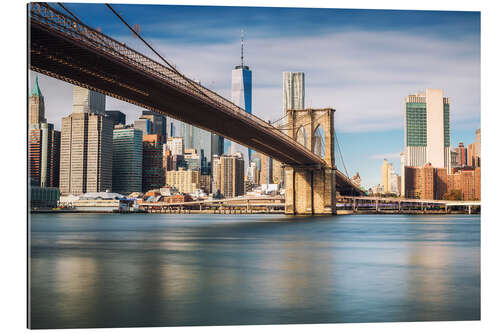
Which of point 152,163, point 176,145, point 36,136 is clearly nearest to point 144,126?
point 152,163

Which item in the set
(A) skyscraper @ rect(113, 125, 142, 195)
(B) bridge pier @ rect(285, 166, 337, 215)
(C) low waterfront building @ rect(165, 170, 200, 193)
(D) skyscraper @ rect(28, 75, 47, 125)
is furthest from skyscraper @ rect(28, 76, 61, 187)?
(C) low waterfront building @ rect(165, 170, 200, 193)

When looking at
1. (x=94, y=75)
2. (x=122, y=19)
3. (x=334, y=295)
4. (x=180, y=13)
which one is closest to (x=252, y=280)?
(x=334, y=295)

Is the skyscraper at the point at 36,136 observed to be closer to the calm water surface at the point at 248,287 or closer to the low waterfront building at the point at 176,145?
the calm water surface at the point at 248,287

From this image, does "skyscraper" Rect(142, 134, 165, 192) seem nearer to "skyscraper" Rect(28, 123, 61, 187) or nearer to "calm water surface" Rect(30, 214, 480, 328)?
"skyscraper" Rect(28, 123, 61, 187)

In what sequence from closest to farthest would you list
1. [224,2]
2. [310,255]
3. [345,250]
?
[224,2] → [310,255] → [345,250]

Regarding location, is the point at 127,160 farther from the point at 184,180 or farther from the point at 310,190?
the point at 310,190

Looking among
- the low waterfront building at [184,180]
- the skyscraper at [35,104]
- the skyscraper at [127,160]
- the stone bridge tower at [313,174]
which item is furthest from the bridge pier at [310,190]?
the low waterfront building at [184,180]

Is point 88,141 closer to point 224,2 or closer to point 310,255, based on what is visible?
point 310,255
